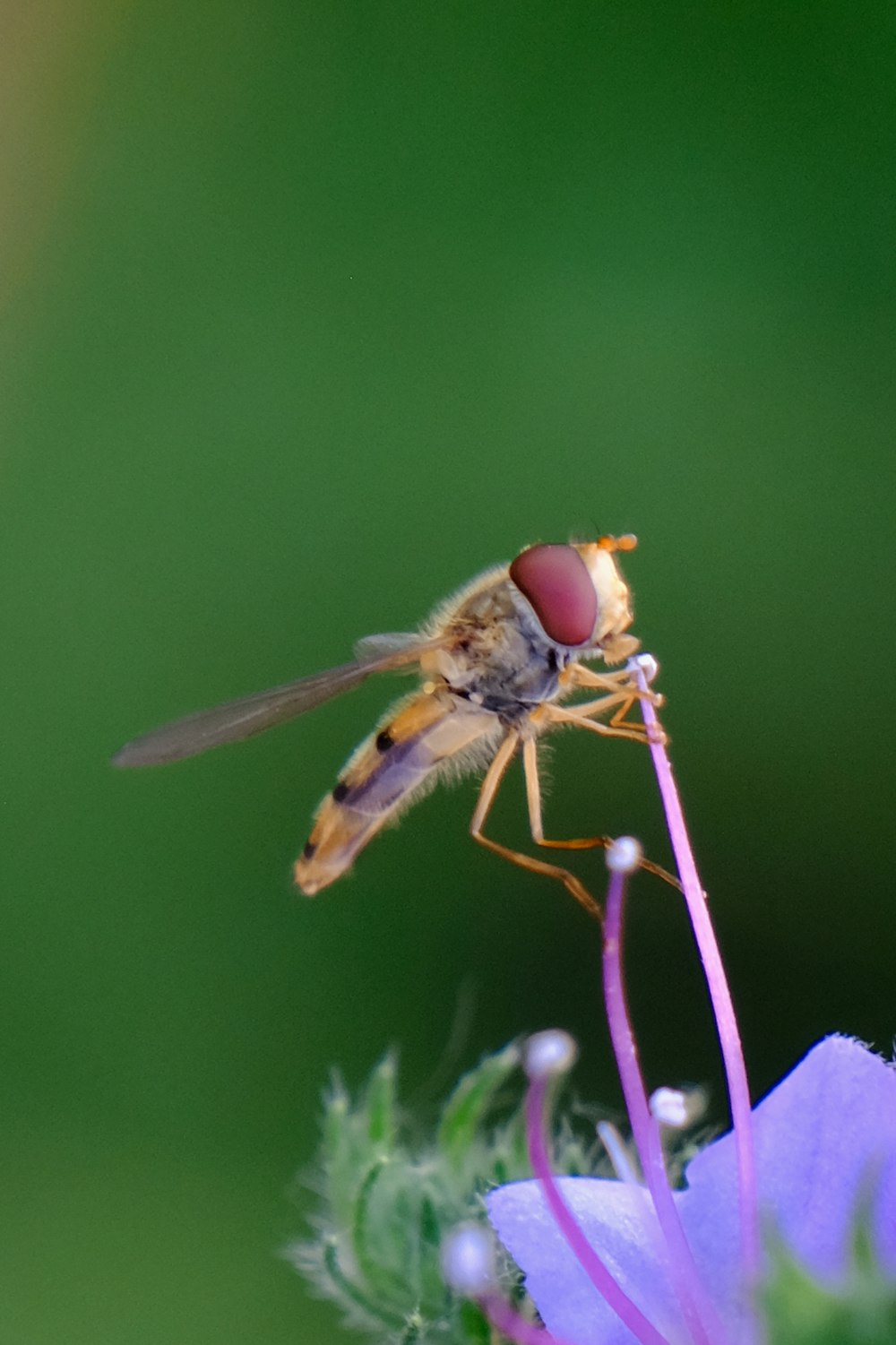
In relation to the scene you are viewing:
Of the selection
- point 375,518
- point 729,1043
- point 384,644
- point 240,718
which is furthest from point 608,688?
point 375,518

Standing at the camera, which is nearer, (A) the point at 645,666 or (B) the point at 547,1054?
(B) the point at 547,1054

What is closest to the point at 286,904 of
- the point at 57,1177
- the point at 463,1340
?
the point at 57,1177

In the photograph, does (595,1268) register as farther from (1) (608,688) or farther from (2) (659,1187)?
(1) (608,688)

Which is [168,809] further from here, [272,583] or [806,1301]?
[806,1301]

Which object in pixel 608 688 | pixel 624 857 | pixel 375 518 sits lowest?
pixel 624 857

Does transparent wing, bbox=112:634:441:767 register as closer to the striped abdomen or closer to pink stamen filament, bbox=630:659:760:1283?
the striped abdomen

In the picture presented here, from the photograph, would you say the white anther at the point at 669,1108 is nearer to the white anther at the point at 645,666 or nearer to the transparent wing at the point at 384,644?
the white anther at the point at 645,666
